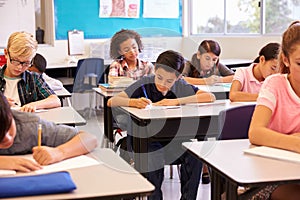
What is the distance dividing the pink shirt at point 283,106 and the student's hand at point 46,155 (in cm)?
89

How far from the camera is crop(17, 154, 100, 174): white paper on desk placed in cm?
159

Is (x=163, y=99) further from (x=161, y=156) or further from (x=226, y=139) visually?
(x=226, y=139)

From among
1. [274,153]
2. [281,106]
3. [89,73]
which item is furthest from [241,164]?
[89,73]

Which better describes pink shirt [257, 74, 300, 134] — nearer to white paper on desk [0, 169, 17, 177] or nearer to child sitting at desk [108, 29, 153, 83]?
white paper on desk [0, 169, 17, 177]

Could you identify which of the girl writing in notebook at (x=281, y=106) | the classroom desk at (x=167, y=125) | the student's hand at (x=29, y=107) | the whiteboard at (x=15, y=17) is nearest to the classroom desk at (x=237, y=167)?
the girl writing in notebook at (x=281, y=106)

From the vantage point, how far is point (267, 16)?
634 cm

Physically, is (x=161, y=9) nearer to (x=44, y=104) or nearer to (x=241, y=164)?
(x=44, y=104)

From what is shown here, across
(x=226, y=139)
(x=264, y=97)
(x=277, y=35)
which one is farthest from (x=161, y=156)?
(x=277, y=35)

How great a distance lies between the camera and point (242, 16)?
6621 millimetres

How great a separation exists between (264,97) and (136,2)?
513cm

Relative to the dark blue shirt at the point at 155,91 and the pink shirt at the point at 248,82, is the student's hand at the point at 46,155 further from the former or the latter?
the pink shirt at the point at 248,82

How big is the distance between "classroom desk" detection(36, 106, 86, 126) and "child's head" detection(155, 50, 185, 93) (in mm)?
559

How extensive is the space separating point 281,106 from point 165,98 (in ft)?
3.50

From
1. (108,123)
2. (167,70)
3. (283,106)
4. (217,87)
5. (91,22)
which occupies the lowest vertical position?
(108,123)
